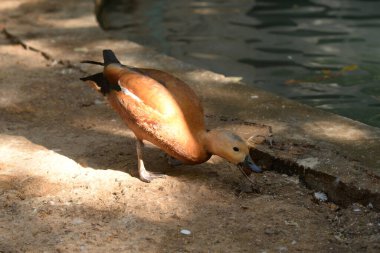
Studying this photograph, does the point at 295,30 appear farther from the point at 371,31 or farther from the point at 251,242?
the point at 251,242

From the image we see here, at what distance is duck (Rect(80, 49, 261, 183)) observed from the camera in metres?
3.70

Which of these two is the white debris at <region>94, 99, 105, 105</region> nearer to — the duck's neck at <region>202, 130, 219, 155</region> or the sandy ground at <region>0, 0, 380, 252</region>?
the sandy ground at <region>0, 0, 380, 252</region>

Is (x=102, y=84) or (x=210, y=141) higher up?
(x=102, y=84)

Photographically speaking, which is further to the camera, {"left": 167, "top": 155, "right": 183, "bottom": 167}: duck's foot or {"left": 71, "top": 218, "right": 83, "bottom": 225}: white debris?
{"left": 167, "top": 155, "right": 183, "bottom": 167}: duck's foot

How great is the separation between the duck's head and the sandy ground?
23 cm

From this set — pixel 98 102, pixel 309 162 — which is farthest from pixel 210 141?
pixel 98 102

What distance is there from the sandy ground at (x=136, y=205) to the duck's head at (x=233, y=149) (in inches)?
9.2

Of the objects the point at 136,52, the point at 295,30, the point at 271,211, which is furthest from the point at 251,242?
the point at 295,30

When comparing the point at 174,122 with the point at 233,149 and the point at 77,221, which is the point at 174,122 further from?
the point at 77,221

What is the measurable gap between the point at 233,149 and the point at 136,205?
61 centimetres

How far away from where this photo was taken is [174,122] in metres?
3.74

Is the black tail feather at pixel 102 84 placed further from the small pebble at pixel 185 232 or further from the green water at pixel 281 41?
the green water at pixel 281 41

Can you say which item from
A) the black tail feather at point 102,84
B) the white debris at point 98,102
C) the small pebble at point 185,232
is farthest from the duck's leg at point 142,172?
the white debris at point 98,102

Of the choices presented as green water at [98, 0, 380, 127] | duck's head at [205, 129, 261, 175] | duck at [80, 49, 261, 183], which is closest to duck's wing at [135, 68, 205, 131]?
duck at [80, 49, 261, 183]
